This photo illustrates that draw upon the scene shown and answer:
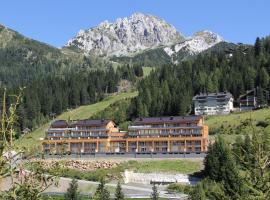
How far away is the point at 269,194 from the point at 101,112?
544ft

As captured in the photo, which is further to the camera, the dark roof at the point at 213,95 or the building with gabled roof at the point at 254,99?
the dark roof at the point at 213,95

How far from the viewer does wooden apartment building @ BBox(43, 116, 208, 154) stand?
134 m

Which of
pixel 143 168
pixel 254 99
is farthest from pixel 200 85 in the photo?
pixel 143 168

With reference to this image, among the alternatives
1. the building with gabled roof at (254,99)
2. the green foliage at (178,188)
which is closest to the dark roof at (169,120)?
the building with gabled roof at (254,99)

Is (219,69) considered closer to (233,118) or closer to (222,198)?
(233,118)

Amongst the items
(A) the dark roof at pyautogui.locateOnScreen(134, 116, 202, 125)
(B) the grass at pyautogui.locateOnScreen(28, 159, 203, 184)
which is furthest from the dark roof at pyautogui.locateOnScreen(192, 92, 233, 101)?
(B) the grass at pyautogui.locateOnScreen(28, 159, 203, 184)

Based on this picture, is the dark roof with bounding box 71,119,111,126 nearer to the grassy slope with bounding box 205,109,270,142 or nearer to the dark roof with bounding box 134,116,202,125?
the dark roof with bounding box 134,116,202,125

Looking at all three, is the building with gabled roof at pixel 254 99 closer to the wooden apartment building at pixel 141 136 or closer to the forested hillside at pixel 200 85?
the forested hillside at pixel 200 85

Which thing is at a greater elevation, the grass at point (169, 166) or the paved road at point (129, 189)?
the grass at point (169, 166)

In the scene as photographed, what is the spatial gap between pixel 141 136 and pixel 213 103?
42.6 metres

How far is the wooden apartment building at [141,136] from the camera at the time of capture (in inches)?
5266

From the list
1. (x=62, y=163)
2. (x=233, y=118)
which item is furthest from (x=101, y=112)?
(x=62, y=163)

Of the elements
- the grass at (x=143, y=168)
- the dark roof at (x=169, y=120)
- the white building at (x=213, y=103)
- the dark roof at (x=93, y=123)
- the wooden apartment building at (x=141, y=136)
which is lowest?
the grass at (x=143, y=168)

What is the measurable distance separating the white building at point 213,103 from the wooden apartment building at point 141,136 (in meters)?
31.1
